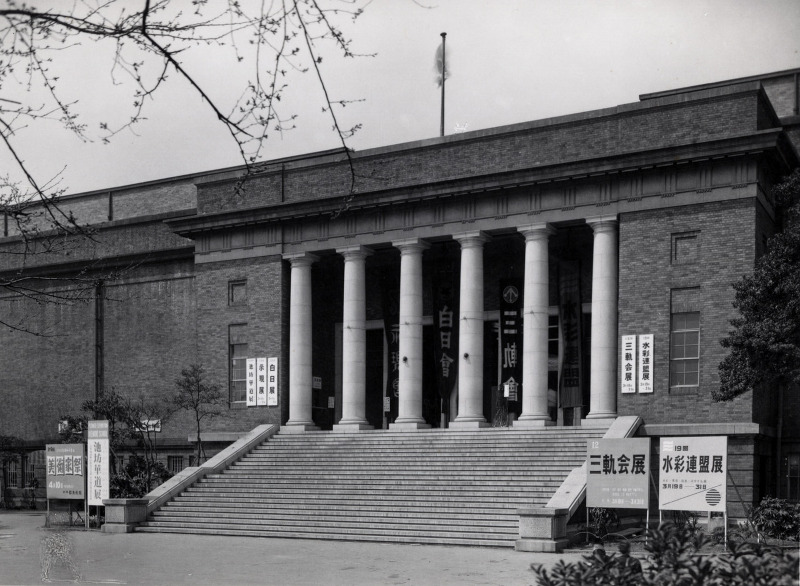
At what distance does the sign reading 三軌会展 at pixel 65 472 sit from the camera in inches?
1125

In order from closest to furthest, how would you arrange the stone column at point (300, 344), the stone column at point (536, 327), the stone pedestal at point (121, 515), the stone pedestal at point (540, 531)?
the stone pedestal at point (540, 531), the stone pedestal at point (121, 515), the stone column at point (536, 327), the stone column at point (300, 344)

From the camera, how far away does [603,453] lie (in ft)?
73.0

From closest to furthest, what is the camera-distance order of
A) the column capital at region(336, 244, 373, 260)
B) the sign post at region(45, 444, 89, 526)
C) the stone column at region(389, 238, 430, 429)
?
the sign post at region(45, 444, 89, 526) < the stone column at region(389, 238, 430, 429) < the column capital at region(336, 244, 373, 260)

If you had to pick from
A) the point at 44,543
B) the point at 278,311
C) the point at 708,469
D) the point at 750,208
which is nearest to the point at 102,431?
the point at 44,543

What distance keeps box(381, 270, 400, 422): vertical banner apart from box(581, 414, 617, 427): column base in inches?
338

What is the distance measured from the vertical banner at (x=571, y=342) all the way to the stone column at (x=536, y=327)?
119 cm

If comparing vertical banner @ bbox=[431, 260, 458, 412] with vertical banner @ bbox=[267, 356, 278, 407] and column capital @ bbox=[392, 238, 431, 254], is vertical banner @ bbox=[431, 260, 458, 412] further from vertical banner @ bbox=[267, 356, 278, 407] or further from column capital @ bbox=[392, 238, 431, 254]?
vertical banner @ bbox=[267, 356, 278, 407]

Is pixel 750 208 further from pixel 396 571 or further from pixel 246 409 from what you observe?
pixel 246 409

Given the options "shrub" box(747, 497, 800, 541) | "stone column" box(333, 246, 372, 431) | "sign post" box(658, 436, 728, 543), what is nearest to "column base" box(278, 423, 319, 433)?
"stone column" box(333, 246, 372, 431)

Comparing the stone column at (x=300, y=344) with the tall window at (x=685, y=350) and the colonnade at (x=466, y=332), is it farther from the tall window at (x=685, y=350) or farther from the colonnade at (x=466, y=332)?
the tall window at (x=685, y=350)

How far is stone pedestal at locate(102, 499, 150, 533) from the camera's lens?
27219 millimetres

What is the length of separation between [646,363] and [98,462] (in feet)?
48.6

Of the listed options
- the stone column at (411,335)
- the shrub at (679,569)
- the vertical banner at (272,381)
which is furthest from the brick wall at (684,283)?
the shrub at (679,569)

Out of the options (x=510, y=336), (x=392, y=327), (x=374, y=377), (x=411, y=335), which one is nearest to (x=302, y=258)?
(x=392, y=327)
